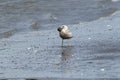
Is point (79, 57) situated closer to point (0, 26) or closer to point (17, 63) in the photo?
point (17, 63)

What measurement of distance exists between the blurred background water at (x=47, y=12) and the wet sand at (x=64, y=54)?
1740mm

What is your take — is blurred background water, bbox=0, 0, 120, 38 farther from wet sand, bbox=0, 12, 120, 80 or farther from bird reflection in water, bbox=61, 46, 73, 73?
bird reflection in water, bbox=61, 46, 73, 73

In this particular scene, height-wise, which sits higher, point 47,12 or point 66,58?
point 66,58

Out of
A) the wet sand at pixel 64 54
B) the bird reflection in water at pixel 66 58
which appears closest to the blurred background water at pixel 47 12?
the wet sand at pixel 64 54

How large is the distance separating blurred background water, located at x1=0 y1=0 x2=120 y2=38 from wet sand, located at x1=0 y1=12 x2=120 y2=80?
5.71 ft

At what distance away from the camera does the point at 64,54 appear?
13.5m

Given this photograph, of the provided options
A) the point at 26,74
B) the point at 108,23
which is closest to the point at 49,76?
the point at 26,74

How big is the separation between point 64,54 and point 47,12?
370 inches

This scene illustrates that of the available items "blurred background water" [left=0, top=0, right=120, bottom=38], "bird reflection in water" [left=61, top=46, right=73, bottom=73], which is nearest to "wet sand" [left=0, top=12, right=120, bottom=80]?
"bird reflection in water" [left=61, top=46, right=73, bottom=73]

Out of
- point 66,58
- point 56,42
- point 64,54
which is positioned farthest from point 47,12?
point 66,58

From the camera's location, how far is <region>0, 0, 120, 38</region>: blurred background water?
2011 centimetres

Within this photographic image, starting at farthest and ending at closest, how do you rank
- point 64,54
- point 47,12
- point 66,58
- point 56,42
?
point 47,12 → point 56,42 → point 64,54 → point 66,58

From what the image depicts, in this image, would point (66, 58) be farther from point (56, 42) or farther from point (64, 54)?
point (56, 42)

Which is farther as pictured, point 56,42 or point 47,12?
point 47,12
